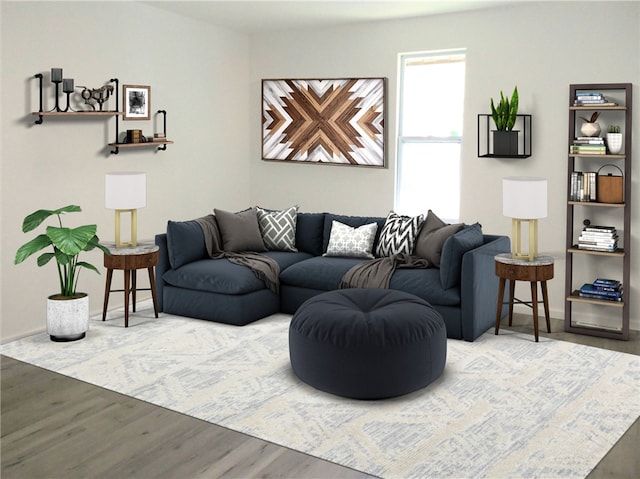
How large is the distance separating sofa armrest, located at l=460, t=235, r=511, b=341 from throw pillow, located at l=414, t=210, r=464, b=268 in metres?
0.29

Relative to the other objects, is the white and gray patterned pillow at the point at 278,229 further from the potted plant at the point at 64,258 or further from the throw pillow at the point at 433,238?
the potted plant at the point at 64,258

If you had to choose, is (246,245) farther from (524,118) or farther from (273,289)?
(524,118)

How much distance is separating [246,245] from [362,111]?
1823 mm

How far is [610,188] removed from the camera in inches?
210

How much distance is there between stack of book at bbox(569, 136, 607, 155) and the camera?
534 centimetres

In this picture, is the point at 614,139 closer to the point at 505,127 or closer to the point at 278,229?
the point at 505,127

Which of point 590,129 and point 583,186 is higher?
point 590,129

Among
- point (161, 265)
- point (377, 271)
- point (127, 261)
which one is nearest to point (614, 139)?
point (377, 271)

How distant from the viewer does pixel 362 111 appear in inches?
272

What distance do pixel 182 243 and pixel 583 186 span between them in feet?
10.5

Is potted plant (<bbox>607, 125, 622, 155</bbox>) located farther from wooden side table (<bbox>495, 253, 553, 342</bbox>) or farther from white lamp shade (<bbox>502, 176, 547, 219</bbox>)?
wooden side table (<bbox>495, 253, 553, 342</bbox>)

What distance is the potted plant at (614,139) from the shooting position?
5.31m

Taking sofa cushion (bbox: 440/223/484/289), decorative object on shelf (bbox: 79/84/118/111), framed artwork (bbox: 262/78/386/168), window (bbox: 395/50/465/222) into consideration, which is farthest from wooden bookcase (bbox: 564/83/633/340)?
decorative object on shelf (bbox: 79/84/118/111)

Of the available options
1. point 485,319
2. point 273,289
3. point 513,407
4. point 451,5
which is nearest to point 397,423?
point 513,407
